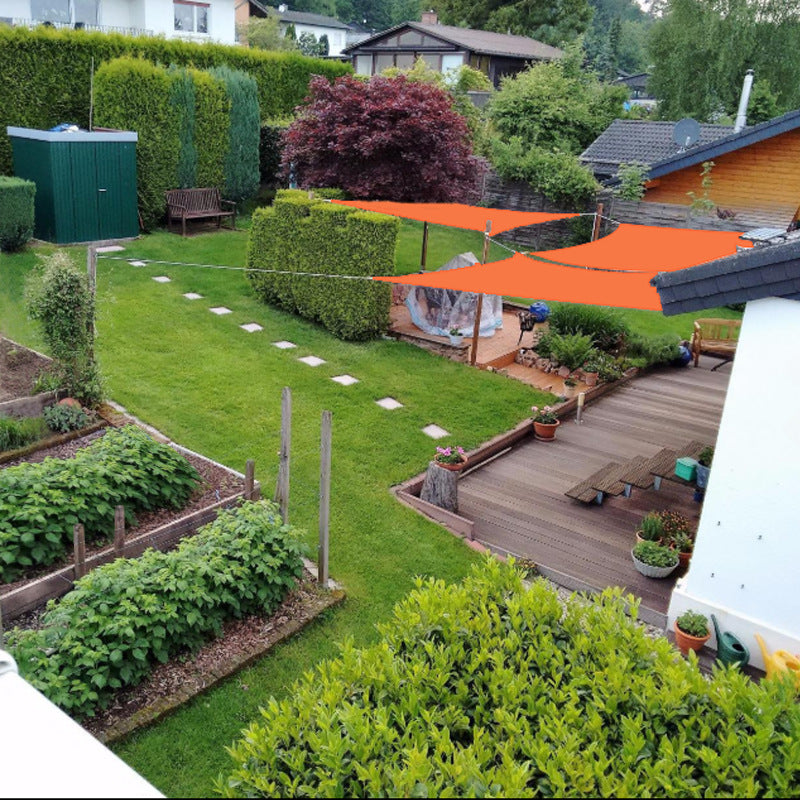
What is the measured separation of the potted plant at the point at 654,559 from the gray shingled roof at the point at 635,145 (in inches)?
562

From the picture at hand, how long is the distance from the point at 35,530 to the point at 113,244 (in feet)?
36.8

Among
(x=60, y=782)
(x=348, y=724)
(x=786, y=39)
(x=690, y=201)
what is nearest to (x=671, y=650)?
(x=348, y=724)

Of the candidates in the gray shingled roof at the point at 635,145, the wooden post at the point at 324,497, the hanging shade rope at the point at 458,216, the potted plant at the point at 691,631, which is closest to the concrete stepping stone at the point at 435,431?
the wooden post at the point at 324,497

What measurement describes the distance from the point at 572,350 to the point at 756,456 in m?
6.46

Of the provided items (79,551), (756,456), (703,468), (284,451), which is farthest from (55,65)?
(756,456)

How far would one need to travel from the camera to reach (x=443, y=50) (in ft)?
127

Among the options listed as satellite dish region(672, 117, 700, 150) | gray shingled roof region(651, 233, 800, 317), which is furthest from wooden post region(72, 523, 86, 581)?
satellite dish region(672, 117, 700, 150)

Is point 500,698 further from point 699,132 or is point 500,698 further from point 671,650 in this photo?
point 699,132

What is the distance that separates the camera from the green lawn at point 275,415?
5.37m

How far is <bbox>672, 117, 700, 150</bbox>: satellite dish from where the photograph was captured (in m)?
18.6

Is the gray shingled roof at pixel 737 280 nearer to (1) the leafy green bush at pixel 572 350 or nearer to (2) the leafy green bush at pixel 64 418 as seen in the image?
(1) the leafy green bush at pixel 572 350

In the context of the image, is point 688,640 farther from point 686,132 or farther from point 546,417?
point 686,132

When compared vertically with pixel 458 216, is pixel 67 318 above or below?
below

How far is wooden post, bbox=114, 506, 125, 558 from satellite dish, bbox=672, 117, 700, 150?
17.1 meters
